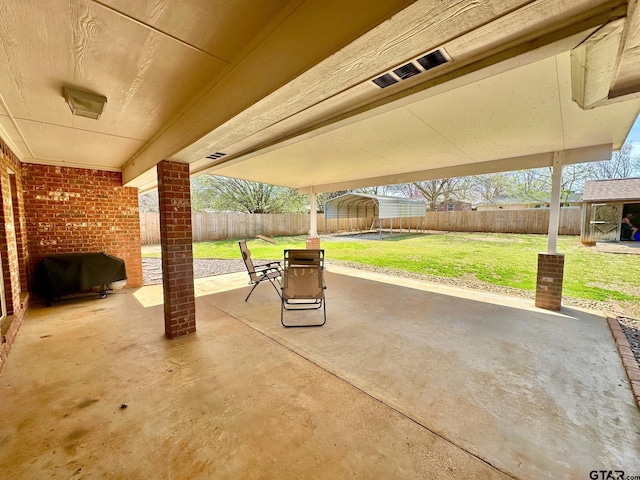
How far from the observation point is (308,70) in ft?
4.23

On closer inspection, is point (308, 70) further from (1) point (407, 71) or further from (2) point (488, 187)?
(2) point (488, 187)

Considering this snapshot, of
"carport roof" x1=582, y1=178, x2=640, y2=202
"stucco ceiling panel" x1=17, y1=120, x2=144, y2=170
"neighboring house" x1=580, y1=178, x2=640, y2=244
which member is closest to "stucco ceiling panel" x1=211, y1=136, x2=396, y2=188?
"stucco ceiling panel" x1=17, y1=120, x2=144, y2=170

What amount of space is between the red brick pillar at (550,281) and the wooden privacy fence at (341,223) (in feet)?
42.8

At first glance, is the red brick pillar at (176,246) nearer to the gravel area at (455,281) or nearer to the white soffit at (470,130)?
the white soffit at (470,130)

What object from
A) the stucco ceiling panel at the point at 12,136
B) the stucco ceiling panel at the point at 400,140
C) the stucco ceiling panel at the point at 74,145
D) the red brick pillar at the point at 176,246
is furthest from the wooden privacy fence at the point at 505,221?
the stucco ceiling panel at the point at 12,136

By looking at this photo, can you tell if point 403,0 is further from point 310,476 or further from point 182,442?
point 182,442

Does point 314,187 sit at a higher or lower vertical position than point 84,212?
higher

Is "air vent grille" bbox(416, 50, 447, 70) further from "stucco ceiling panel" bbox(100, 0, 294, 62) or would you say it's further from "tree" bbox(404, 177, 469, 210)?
"tree" bbox(404, 177, 469, 210)

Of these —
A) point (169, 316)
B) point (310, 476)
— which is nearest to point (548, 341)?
point (310, 476)

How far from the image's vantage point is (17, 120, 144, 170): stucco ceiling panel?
9.53 feet

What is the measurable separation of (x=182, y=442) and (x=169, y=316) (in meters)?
1.72

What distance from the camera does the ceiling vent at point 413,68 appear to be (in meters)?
1.31

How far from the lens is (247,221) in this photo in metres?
15.2

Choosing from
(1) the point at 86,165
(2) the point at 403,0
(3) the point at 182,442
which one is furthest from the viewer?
(1) the point at 86,165
